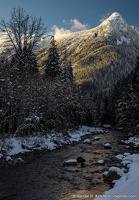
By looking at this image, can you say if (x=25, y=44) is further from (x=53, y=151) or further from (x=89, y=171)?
(x=89, y=171)

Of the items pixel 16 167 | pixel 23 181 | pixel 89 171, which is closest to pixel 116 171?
pixel 89 171

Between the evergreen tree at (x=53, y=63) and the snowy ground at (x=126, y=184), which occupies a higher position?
the evergreen tree at (x=53, y=63)

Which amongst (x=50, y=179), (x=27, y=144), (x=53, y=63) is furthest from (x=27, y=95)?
(x=53, y=63)

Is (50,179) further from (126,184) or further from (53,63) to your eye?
(53,63)

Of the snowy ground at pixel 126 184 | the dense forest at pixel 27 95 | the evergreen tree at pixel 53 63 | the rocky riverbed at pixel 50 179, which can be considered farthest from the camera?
the evergreen tree at pixel 53 63

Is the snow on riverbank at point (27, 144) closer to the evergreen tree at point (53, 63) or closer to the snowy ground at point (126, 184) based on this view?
the snowy ground at point (126, 184)

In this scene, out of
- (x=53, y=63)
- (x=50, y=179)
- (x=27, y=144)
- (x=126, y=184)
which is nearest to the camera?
(x=126, y=184)

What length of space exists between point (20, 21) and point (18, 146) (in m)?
15.1

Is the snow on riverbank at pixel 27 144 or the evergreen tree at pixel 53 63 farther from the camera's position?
the evergreen tree at pixel 53 63

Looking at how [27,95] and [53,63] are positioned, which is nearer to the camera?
[27,95]

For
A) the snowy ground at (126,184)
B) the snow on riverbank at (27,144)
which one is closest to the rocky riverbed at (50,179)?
the snowy ground at (126,184)

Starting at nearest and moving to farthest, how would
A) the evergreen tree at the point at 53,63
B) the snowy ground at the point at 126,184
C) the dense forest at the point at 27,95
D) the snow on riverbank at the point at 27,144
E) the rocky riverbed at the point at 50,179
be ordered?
1. the snowy ground at the point at 126,184
2. the rocky riverbed at the point at 50,179
3. the snow on riverbank at the point at 27,144
4. the dense forest at the point at 27,95
5. the evergreen tree at the point at 53,63

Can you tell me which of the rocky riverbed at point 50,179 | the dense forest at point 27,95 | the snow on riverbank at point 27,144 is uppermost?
the dense forest at point 27,95

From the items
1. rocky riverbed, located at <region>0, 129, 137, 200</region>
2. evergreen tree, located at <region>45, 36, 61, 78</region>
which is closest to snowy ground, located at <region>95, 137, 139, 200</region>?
rocky riverbed, located at <region>0, 129, 137, 200</region>
